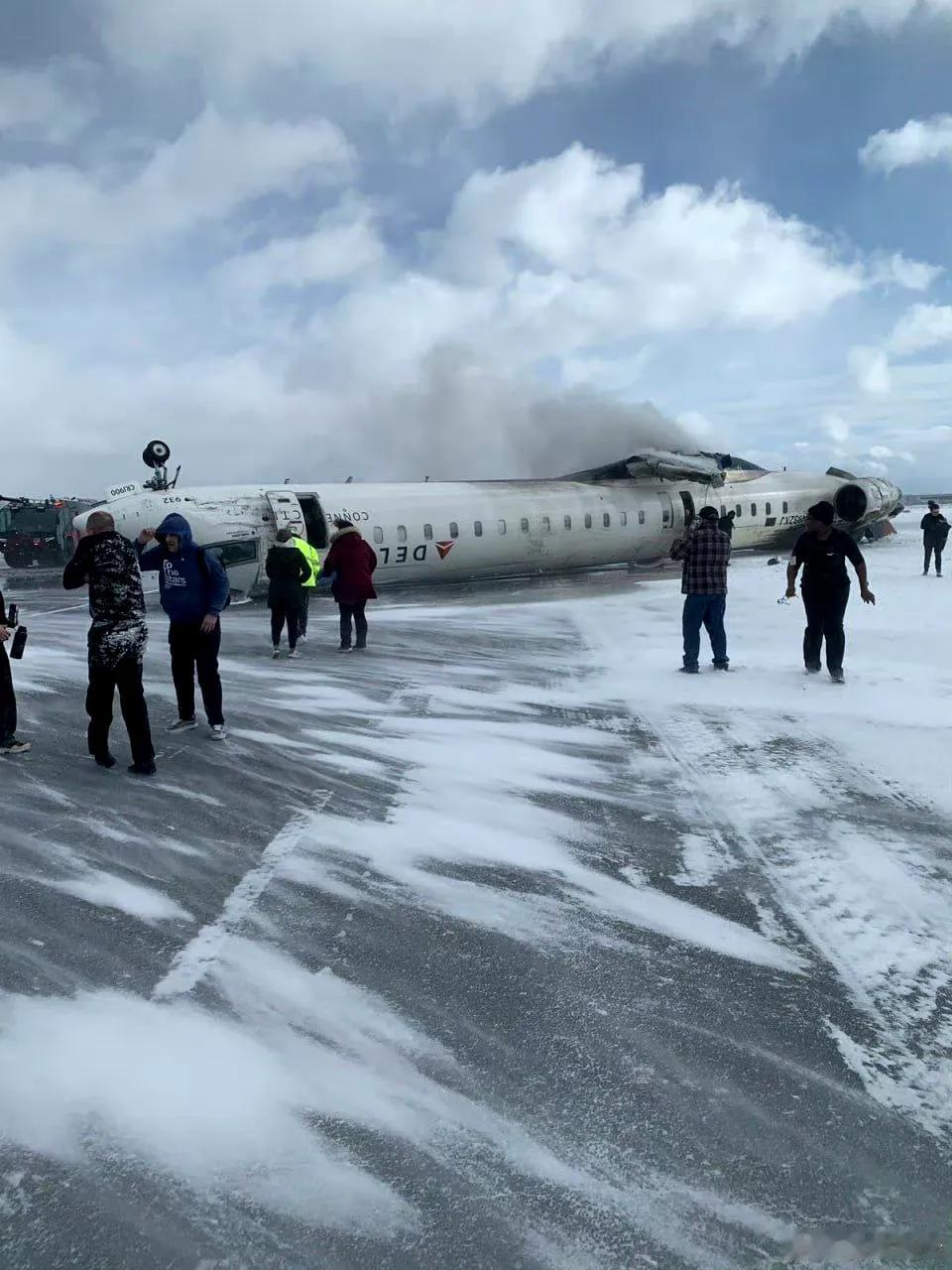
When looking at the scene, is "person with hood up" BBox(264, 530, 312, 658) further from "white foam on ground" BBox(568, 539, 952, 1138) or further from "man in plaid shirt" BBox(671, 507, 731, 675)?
"man in plaid shirt" BBox(671, 507, 731, 675)

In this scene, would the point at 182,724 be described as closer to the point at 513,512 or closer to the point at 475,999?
the point at 475,999

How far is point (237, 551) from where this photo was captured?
16.4 m

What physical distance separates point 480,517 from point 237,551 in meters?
5.53

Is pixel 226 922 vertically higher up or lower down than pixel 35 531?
lower down

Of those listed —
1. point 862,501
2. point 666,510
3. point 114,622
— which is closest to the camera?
point 114,622

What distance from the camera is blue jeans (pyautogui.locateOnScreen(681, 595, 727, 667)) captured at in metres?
9.13

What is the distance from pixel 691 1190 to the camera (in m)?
2.38

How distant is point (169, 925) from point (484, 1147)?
1.88 meters

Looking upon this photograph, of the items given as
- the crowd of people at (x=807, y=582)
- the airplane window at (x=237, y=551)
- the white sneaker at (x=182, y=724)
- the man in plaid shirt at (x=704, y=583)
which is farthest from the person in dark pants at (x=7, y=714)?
the airplane window at (x=237, y=551)

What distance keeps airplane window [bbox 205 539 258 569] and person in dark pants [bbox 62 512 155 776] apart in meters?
10.6

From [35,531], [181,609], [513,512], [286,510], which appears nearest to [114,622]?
[181,609]

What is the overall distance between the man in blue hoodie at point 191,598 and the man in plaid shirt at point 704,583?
185 inches

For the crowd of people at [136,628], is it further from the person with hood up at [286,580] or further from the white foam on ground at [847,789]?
the white foam on ground at [847,789]

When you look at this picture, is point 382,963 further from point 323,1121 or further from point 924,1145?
point 924,1145
